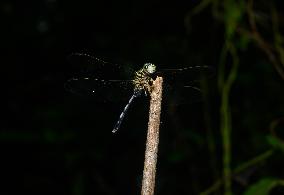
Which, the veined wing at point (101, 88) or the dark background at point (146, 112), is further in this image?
the dark background at point (146, 112)

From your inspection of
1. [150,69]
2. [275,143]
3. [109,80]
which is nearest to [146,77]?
[150,69]

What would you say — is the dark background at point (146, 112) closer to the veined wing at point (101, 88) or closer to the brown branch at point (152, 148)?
the veined wing at point (101, 88)

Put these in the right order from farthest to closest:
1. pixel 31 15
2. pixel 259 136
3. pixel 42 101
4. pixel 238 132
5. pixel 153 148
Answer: pixel 31 15, pixel 42 101, pixel 238 132, pixel 259 136, pixel 153 148

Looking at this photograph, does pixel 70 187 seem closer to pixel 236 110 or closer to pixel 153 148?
pixel 236 110

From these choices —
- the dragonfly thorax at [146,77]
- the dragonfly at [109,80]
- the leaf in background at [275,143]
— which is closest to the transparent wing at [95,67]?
the dragonfly at [109,80]

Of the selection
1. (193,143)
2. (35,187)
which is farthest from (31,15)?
(193,143)

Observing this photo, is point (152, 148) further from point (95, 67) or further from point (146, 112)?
point (146, 112)
